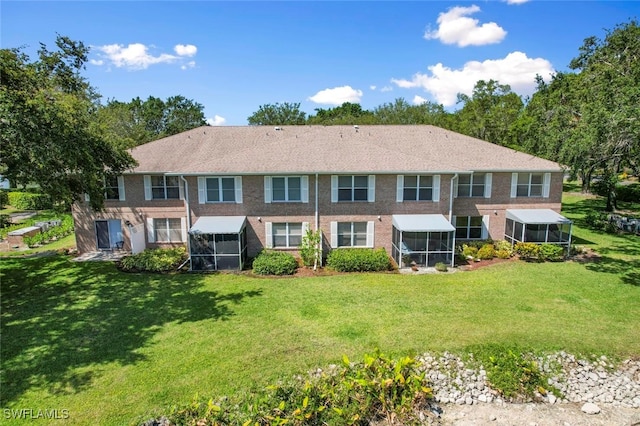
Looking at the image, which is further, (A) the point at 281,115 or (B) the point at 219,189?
(A) the point at 281,115

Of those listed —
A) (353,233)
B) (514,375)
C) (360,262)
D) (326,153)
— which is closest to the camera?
(514,375)

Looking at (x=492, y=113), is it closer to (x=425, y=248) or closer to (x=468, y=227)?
(x=468, y=227)

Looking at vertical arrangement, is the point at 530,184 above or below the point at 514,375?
above

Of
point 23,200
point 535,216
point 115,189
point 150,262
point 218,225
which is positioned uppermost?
point 115,189

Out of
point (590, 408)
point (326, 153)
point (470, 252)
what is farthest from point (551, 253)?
point (326, 153)

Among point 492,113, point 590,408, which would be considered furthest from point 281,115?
point 590,408

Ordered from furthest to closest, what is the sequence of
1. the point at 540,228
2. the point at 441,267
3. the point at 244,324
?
the point at 540,228 → the point at 441,267 → the point at 244,324

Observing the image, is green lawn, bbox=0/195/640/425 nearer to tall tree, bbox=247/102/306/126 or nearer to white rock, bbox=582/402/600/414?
white rock, bbox=582/402/600/414
